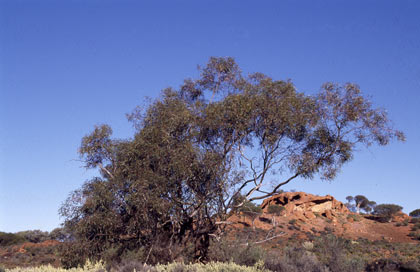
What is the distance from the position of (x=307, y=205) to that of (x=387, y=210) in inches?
533

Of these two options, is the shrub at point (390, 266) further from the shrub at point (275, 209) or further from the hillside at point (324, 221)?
the shrub at point (275, 209)

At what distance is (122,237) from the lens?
44.2 feet

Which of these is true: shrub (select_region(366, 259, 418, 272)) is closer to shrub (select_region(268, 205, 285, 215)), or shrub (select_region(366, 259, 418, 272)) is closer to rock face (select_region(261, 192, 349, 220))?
shrub (select_region(268, 205, 285, 215))

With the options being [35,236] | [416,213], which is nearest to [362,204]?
[416,213]

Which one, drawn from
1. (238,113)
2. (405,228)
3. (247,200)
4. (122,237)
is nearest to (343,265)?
(247,200)

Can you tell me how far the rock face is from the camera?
50.4m

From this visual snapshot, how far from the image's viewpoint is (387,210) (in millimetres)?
57406

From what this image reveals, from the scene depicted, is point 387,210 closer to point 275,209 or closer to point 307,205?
point 307,205

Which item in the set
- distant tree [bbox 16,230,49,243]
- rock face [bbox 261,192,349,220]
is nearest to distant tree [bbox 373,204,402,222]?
rock face [bbox 261,192,349,220]

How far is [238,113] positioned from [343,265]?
6.84 m

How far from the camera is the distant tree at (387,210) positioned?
54.5m

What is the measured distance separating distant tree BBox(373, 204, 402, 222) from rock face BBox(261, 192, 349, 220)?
17.1 feet

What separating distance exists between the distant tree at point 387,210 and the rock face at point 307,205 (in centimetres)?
522

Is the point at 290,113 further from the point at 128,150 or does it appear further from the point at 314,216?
the point at 314,216
